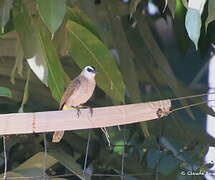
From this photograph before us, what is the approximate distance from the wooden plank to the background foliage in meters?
0.33

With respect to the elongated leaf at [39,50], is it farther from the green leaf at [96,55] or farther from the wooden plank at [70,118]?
the wooden plank at [70,118]

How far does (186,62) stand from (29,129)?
122 inches

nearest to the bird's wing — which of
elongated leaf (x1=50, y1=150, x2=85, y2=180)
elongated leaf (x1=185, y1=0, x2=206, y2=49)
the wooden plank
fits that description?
elongated leaf (x1=50, y1=150, x2=85, y2=180)

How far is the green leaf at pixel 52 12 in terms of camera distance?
1.63 metres

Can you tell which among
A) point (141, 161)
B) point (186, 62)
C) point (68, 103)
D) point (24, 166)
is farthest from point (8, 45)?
point (186, 62)

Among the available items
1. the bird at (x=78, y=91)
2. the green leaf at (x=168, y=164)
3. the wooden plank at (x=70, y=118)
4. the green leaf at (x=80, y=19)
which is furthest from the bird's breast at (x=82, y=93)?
the wooden plank at (x=70, y=118)

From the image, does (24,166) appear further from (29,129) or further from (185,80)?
(185,80)

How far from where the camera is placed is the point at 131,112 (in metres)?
1.55

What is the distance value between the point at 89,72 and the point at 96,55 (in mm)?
158

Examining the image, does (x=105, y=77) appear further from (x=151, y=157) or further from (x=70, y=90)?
(x=151, y=157)

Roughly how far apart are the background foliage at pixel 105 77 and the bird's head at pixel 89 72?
20 millimetres

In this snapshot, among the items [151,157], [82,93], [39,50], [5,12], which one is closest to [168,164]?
[151,157]

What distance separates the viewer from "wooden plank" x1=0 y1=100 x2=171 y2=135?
1.54 m

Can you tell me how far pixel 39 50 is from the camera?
184 cm
